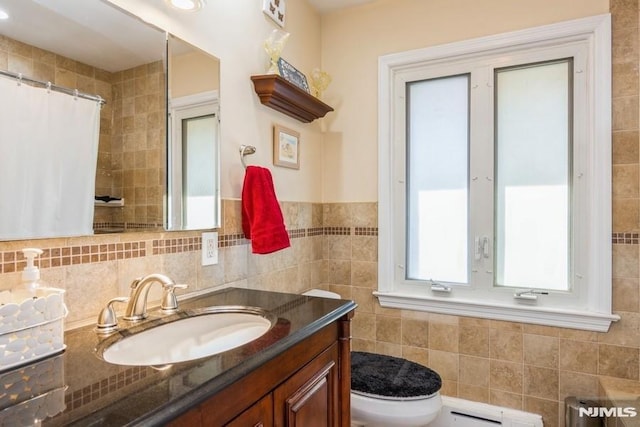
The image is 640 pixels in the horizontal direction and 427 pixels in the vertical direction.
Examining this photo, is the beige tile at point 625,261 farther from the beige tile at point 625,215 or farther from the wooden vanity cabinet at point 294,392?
the wooden vanity cabinet at point 294,392

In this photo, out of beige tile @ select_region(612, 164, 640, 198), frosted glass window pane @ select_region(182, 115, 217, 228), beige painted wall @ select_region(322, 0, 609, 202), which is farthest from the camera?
beige painted wall @ select_region(322, 0, 609, 202)

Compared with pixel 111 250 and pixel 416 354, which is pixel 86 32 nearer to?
pixel 111 250

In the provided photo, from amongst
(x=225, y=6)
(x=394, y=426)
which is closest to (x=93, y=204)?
(x=225, y=6)

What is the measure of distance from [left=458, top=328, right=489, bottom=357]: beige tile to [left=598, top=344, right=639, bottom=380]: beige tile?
493 mm

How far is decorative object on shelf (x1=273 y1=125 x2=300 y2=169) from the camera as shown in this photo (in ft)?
6.24

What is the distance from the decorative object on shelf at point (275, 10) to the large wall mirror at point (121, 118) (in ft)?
1.72

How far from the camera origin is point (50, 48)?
3.18 feet

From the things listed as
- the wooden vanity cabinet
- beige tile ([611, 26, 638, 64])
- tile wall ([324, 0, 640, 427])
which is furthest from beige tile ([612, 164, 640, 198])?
the wooden vanity cabinet

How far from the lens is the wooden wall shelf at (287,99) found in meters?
1.72

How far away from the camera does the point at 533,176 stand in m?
1.94

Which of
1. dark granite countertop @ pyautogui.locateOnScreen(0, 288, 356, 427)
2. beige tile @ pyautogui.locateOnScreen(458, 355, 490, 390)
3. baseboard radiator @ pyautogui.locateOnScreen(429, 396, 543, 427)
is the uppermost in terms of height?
dark granite countertop @ pyautogui.locateOnScreen(0, 288, 356, 427)

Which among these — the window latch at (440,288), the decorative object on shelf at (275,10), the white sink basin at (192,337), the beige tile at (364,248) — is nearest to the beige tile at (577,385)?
the window latch at (440,288)

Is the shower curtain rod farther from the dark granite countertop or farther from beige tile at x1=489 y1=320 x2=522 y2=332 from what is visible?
beige tile at x1=489 y1=320 x2=522 y2=332

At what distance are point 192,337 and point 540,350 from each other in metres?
1.69
